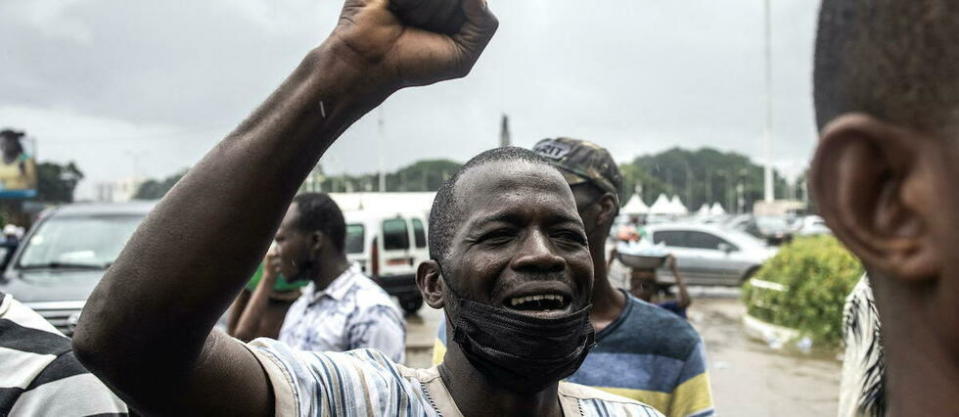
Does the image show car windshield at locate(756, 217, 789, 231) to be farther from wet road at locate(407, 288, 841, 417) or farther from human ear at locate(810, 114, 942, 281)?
human ear at locate(810, 114, 942, 281)

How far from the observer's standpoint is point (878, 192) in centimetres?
79

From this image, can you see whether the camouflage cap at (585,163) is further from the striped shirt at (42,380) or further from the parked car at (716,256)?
the parked car at (716,256)

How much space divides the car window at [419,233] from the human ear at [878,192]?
13759mm

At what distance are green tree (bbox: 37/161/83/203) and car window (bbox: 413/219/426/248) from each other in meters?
48.7

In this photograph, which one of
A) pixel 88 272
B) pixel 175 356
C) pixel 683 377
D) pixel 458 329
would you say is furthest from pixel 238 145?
pixel 88 272

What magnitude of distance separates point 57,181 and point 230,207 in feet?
232

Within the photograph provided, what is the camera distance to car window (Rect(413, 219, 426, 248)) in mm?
14541

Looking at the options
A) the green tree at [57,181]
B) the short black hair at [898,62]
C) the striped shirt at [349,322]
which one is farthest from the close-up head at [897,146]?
the green tree at [57,181]

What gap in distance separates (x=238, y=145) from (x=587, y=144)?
82.4 inches

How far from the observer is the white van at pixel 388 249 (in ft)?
45.1

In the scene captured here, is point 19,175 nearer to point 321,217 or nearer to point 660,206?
point 660,206

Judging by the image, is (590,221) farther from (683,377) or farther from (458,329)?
(458,329)

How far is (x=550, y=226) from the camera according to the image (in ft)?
6.77

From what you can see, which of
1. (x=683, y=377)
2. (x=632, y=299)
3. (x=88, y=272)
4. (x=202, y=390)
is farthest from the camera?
(x=88, y=272)
